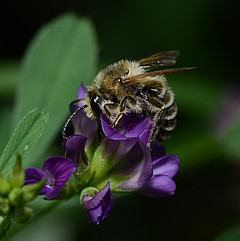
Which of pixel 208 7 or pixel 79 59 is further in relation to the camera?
pixel 208 7

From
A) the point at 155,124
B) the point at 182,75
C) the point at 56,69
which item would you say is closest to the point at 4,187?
the point at 155,124

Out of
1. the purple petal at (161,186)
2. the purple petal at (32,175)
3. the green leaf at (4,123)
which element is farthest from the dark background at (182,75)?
the purple petal at (32,175)

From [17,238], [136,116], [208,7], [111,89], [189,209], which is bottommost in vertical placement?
[189,209]

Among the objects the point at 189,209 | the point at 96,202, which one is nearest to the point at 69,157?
the point at 96,202

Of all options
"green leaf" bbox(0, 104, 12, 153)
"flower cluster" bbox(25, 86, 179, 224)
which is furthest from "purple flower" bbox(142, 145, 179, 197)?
"green leaf" bbox(0, 104, 12, 153)

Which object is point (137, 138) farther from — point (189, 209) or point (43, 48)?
point (189, 209)

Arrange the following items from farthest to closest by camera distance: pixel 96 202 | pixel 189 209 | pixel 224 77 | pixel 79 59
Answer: pixel 224 77, pixel 189 209, pixel 79 59, pixel 96 202

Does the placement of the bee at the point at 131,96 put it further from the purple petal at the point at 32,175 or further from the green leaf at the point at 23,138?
the purple petal at the point at 32,175
